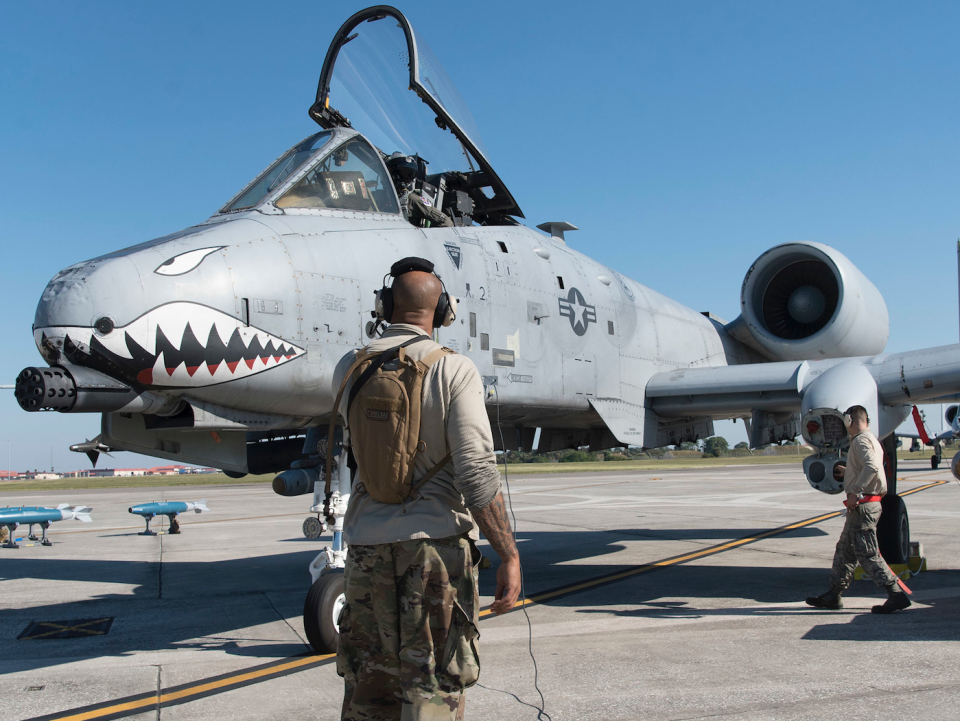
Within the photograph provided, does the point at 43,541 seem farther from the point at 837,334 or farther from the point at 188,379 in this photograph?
the point at 837,334

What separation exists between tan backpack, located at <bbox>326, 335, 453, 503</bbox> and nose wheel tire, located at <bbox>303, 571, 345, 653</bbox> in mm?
3129

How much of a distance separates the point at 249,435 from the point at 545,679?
3.22 metres

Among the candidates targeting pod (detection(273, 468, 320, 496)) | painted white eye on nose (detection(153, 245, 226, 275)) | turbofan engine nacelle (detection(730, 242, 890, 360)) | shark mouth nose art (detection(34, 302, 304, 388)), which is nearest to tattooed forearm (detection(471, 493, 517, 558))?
shark mouth nose art (detection(34, 302, 304, 388))

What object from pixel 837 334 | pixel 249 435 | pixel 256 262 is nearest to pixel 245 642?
pixel 249 435

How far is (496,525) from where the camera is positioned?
7.97 feet

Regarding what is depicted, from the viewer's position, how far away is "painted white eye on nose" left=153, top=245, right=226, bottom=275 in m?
4.54

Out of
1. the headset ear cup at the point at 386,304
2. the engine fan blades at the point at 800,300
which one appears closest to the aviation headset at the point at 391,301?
the headset ear cup at the point at 386,304

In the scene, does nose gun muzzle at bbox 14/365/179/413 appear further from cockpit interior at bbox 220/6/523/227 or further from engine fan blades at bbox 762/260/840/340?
engine fan blades at bbox 762/260/840/340

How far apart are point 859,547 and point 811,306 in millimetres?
4548

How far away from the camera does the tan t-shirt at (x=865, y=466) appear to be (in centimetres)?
641

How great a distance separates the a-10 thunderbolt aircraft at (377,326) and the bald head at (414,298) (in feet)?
6.80

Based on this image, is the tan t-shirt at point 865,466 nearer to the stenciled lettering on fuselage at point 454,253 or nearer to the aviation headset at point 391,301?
the stenciled lettering on fuselage at point 454,253

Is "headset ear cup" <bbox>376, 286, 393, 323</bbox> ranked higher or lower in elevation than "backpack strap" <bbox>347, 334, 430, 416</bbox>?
higher

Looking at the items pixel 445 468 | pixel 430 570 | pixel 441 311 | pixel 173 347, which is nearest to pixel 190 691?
pixel 173 347
